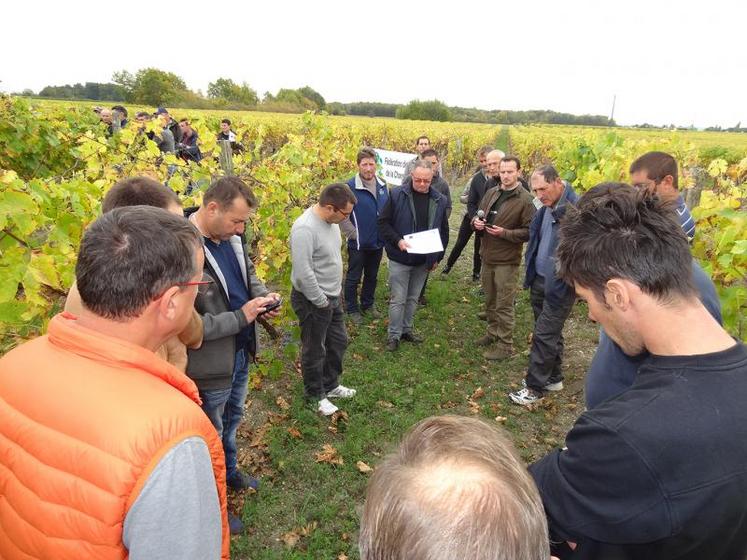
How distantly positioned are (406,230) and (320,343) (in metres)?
1.97

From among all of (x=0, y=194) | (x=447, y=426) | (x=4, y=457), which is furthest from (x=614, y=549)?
(x=0, y=194)

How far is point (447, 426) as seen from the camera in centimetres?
97

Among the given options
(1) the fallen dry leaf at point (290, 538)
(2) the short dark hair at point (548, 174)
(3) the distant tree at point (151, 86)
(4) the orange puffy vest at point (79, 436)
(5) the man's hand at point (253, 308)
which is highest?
(3) the distant tree at point (151, 86)

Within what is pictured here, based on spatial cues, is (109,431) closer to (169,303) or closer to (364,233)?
(169,303)

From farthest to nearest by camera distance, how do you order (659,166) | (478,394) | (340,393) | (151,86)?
(151,86)
(478,394)
(340,393)
(659,166)

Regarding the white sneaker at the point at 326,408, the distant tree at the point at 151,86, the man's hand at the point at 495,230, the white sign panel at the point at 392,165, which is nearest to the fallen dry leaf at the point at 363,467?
the white sneaker at the point at 326,408

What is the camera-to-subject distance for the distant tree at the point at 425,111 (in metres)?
61.7

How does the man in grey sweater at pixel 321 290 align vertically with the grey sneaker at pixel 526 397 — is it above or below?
above

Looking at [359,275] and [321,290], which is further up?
[321,290]

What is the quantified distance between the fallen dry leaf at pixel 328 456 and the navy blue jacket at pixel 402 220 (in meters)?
2.40

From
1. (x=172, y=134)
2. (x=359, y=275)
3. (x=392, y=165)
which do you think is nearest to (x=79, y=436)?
(x=359, y=275)

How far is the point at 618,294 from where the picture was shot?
1504mm

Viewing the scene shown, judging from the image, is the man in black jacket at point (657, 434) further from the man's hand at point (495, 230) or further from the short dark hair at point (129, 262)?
the man's hand at point (495, 230)

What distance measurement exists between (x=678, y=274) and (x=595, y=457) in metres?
0.67
